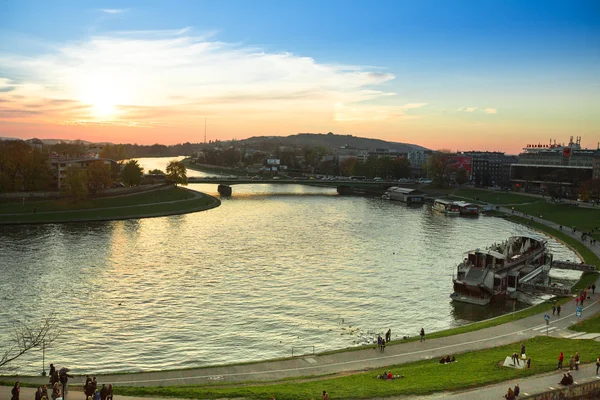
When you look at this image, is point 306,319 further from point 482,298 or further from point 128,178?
point 128,178

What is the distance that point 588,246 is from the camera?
62.4 meters

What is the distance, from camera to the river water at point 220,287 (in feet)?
99.7

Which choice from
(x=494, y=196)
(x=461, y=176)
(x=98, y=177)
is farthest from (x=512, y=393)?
(x=461, y=176)

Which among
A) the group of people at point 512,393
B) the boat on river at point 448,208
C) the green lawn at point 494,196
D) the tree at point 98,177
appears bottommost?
the group of people at point 512,393

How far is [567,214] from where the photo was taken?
88.4 m

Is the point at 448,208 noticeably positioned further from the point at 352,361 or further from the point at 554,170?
the point at 352,361

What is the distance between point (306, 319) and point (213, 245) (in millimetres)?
28712

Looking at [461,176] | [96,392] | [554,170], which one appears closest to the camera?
[96,392]

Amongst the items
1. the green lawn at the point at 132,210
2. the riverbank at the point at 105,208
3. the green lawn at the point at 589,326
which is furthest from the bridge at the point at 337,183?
the green lawn at the point at 589,326

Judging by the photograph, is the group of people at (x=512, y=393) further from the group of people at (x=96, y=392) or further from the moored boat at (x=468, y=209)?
the moored boat at (x=468, y=209)

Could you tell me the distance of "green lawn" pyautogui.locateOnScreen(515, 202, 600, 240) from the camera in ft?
257

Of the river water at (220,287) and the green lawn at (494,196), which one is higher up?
the green lawn at (494,196)

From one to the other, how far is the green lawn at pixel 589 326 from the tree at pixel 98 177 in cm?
7861

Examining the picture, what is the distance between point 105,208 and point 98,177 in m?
9.65
